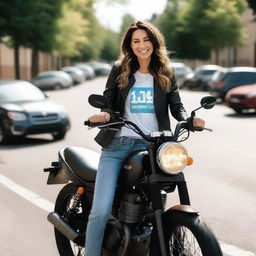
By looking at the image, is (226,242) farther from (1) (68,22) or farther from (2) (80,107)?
(1) (68,22)

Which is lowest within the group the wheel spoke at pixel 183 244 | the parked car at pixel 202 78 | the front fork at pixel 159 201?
the parked car at pixel 202 78

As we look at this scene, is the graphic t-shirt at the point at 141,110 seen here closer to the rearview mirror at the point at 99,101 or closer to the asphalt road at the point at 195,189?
the rearview mirror at the point at 99,101

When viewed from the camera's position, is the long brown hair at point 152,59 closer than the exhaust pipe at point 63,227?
Yes

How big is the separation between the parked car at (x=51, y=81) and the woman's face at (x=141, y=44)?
125ft

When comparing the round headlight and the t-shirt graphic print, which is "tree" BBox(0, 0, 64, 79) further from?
the round headlight

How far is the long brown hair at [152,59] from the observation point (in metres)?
4.07

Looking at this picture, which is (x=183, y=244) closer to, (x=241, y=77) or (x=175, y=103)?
(x=175, y=103)

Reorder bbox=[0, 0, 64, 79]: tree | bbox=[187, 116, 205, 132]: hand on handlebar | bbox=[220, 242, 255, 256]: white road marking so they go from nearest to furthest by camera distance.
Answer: bbox=[187, 116, 205, 132]: hand on handlebar
bbox=[220, 242, 255, 256]: white road marking
bbox=[0, 0, 64, 79]: tree

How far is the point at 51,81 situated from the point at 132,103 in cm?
3919

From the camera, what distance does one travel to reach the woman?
3.96 meters

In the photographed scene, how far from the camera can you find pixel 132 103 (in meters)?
4.07

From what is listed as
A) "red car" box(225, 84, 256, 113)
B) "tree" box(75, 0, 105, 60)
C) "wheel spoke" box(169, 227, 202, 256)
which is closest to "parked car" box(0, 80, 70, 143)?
"red car" box(225, 84, 256, 113)

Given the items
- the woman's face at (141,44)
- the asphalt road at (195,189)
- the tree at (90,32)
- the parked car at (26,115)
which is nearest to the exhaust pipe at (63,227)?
the asphalt road at (195,189)

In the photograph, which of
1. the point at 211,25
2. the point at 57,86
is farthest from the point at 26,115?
the point at 211,25
